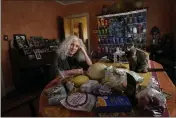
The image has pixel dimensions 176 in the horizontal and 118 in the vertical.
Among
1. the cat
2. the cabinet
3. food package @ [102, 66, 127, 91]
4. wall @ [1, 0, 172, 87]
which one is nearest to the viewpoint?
food package @ [102, 66, 127, 91]

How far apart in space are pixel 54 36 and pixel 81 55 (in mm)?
590

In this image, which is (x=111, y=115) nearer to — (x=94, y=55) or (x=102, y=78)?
(x=102, y=78)

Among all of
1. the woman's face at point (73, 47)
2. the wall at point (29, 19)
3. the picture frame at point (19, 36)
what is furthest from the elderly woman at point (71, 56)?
the picture frame at point (19, 36)

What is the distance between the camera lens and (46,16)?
1.48 meters

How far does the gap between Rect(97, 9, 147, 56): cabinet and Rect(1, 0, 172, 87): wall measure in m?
0.11

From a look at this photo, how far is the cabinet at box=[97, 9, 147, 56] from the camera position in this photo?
1736mm

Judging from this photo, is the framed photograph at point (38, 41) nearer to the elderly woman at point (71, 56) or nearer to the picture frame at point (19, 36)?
the picture frame at point (19, 36)

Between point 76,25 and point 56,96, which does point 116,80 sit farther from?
point 76,25

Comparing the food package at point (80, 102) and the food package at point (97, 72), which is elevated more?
the food package at point (97, 72)

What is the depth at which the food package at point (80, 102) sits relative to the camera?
401 millimetres

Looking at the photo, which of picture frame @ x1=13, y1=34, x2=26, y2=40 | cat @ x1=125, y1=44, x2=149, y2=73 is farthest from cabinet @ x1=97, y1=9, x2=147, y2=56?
picture frame @ x1=13, y1=34, x2=26, y2=40

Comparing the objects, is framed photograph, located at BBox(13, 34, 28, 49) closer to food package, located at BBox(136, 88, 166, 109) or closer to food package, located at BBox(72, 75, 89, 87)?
food package, located at BBox(72, 75, 89, 87)

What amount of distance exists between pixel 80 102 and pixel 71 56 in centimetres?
59

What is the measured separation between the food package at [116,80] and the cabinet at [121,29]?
1.13 meters
